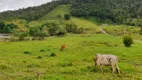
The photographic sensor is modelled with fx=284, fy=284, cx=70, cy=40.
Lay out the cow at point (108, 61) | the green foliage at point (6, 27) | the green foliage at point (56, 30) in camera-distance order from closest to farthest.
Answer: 1. the cow at point (108, 61)
2. the green foliage at point (56, 30)
3. the green foliage at point (6, 27)

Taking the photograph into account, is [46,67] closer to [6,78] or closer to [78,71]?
[78,71]

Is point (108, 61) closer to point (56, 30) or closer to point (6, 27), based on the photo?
point (56, 30)

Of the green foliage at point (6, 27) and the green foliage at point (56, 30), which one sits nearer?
the green foliage at point (56, 30)

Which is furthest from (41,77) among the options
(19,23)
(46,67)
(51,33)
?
(19,23)

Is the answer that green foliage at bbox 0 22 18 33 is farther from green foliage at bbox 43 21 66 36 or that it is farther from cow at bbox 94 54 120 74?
cow at bbox 94 54 120 74

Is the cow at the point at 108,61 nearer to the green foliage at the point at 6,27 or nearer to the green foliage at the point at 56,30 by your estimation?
the green foliage at the point at 56,30

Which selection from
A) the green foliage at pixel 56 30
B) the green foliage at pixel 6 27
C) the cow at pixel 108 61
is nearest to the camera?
the cow at pixel 108 61

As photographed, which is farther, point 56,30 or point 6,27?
point 6,27

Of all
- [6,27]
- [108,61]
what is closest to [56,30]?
[6,27]

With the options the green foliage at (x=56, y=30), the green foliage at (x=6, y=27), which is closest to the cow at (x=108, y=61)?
the green foliage at (x=56, y=30)

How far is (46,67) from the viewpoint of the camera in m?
35.2

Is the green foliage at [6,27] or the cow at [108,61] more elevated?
the cow at [108,61]

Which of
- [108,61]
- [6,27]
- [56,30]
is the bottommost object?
[56,30]


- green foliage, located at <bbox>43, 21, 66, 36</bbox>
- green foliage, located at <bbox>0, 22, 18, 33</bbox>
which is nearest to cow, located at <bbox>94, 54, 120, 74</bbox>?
green foliage, located at <bbox>43, 21, 66, 36</bbox>
